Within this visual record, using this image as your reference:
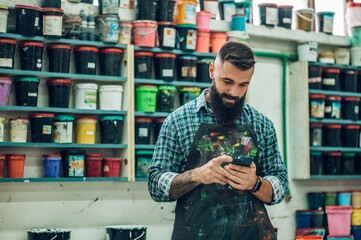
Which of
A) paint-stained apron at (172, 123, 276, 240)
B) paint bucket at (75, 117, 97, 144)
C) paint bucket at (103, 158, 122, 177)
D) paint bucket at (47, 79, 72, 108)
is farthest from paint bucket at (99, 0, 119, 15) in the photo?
paint-stained apron at (172, 123, 276, 240)

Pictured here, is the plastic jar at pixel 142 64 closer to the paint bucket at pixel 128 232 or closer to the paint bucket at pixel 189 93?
the paint bucket at pixel 189 93

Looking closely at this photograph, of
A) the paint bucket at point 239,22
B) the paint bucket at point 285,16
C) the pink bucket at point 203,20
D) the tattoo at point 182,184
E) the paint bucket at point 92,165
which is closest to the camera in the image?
the tattoo at point 182,184

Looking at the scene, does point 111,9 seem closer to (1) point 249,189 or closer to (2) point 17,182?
(2) point 17,182

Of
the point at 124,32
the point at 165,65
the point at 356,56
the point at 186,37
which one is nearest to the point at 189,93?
the point at 165,65

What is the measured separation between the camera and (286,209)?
552cm

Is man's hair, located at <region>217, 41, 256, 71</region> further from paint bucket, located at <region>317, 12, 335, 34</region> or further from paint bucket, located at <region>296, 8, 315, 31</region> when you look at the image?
paint bucket, located at <region>317, 12, 335, 34</region>

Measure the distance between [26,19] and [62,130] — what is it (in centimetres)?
89

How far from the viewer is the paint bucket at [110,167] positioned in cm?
451

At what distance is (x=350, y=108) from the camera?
5625 millimetres

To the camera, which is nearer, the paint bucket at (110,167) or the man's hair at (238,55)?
the man's hair at (238,55)

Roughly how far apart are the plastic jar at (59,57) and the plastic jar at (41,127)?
381 mm

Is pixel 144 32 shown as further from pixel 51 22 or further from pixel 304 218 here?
pixel 304 218

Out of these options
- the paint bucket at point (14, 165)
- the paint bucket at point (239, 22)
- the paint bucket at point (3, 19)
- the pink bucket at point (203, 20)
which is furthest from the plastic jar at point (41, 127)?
the paint bucket at point (239, 22)

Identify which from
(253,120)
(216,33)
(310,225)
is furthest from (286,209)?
(253,120)
